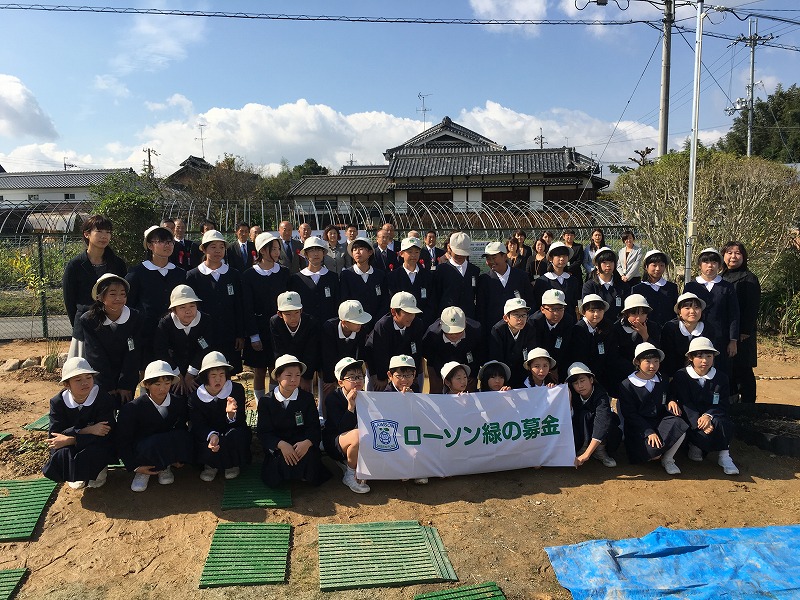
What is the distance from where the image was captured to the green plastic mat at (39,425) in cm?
623

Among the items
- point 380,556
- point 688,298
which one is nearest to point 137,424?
point 380,556

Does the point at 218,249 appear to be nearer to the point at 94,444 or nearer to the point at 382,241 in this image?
the point at 94,444

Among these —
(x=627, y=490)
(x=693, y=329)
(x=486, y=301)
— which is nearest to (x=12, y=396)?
(x=486, y=301)

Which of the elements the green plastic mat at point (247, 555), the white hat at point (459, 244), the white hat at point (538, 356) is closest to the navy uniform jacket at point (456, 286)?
the white hat at point (459, 244)

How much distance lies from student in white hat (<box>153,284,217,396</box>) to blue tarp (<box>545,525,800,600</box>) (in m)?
3.55

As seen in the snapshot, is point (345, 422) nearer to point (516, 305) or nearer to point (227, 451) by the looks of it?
point (227, 451)

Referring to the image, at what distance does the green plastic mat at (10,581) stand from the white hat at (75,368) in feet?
4.83

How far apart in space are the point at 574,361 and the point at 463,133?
1264 inches

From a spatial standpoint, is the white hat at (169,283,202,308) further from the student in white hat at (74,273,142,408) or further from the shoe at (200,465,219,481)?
the shoe at (200,465,219,481)

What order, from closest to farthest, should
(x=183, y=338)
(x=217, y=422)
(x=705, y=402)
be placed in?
(x=217, y=422) < (x=183, y=338) < (x=705, y=402)

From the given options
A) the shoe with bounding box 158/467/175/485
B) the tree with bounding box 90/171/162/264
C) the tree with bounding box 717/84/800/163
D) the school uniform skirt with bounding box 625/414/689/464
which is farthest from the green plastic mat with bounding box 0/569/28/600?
the tree with bounding box 717/84/800/163

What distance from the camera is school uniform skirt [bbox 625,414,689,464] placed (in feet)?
17.8

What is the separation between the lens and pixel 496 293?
22.2ft

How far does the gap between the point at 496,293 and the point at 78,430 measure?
4474 mm
